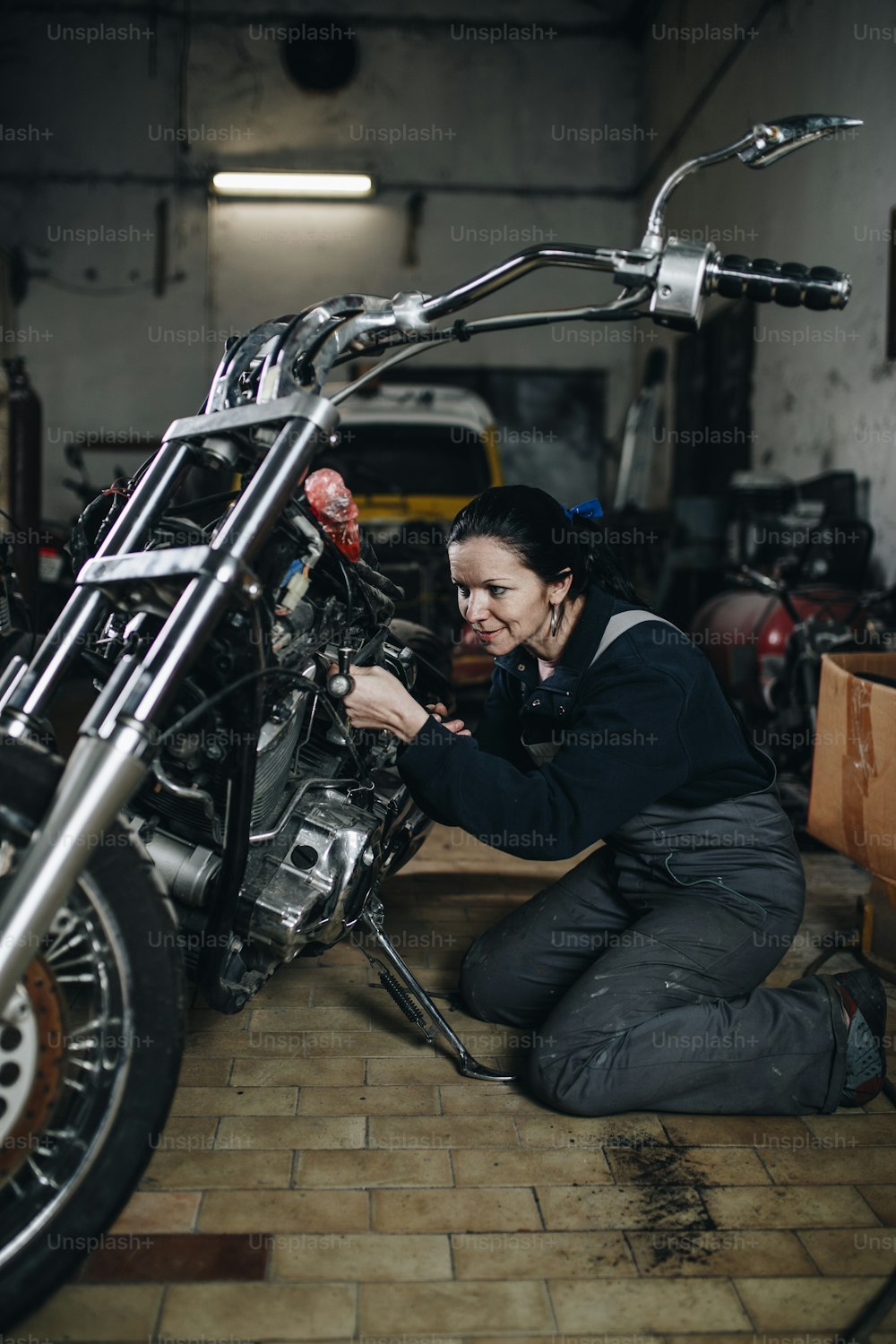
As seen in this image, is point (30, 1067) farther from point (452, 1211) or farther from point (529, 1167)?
point (529, 1167)

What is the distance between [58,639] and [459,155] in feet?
32.1

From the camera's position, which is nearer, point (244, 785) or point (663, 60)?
point (244, 785)

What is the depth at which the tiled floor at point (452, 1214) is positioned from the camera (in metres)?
1.38

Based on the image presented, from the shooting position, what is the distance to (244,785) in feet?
5.25

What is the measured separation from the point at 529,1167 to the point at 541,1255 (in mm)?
225

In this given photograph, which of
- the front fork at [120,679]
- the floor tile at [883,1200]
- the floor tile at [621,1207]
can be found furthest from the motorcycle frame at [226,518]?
the floor tile at [883,1200]

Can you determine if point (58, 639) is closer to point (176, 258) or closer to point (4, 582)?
point (4, 582)

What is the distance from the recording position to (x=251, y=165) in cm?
980

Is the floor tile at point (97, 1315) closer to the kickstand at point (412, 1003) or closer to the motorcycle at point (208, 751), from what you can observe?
the motorcycle at point (208, 751)

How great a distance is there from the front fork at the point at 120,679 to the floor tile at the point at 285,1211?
595mm

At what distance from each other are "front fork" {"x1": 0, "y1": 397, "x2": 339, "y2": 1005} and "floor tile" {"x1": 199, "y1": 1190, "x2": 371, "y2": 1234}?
1.95ft

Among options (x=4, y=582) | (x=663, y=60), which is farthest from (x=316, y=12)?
(x=4, y=582)

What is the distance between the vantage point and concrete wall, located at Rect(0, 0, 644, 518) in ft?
31.7

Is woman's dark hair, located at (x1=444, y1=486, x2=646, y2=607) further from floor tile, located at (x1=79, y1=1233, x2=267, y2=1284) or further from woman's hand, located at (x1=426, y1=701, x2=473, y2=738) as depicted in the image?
floor tile, located at (x1=79, y1=1233, x2=267, y2=1284)
